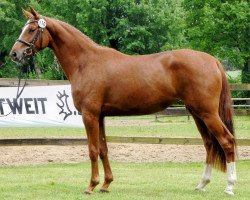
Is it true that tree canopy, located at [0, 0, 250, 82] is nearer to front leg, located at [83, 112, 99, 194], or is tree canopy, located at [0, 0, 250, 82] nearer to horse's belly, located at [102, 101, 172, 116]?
horse's belly, located at [102, 101, 172, 116]

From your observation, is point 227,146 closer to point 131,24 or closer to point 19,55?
point 19,55

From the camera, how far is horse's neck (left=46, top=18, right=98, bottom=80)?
796 cm

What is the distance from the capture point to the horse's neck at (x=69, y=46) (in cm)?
796

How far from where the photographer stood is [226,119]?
7816mm

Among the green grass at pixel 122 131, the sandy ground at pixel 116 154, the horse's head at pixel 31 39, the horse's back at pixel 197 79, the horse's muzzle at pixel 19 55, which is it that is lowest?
the green grass at pixel 122 131

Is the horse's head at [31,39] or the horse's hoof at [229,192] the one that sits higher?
the horse's head at [31,39]

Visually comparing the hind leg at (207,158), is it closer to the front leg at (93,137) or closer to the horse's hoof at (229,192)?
the horse's hoof at (229,192)

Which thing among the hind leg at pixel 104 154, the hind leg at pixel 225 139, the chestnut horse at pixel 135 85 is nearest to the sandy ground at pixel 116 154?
the hind leg at pixel 104 154

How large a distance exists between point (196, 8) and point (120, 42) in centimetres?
849

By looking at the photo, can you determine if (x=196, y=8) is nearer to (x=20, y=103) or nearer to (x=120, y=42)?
(x=120, y=42)

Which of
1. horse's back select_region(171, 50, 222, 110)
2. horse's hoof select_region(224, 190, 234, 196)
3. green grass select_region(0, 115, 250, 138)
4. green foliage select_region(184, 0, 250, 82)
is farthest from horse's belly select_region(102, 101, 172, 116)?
green foliage select_region(184, 0, 250, 82)

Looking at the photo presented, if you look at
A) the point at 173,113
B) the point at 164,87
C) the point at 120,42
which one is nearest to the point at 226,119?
the point at 164,87

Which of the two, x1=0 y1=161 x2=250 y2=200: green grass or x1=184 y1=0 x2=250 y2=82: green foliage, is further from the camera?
x1=184 y1=0 x2=250 y2=82: green foliage

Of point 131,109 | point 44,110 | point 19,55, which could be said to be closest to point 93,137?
point 131,109
